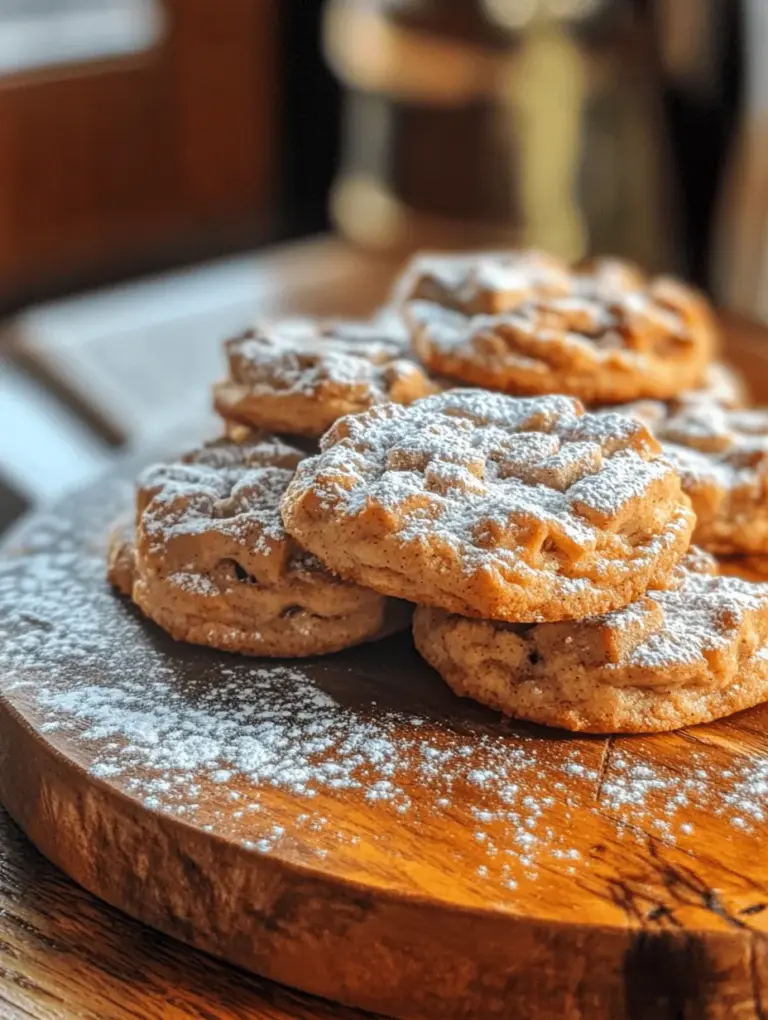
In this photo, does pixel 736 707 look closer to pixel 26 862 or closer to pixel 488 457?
pixel 488 457

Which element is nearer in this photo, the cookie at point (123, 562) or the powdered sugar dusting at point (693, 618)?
the powdered sugar dusting at point (693, 618)

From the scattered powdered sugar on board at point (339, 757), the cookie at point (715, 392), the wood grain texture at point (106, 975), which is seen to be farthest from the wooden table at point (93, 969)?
the cookie at point (715, 392)

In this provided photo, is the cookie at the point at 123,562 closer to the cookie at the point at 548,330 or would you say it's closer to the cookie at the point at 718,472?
the cookie at the point at 548,330

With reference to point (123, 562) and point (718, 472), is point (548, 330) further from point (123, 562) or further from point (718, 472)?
point (123, 562)

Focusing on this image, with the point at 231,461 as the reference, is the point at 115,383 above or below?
below

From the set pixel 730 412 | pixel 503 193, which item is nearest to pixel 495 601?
pixel 730 412

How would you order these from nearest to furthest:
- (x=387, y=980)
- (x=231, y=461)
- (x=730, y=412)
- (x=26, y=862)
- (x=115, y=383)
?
(x=387, y=980) < (x=26, y=862) < (x=231, y=461) < (x=730, y=412) < (x=115, y=383)
